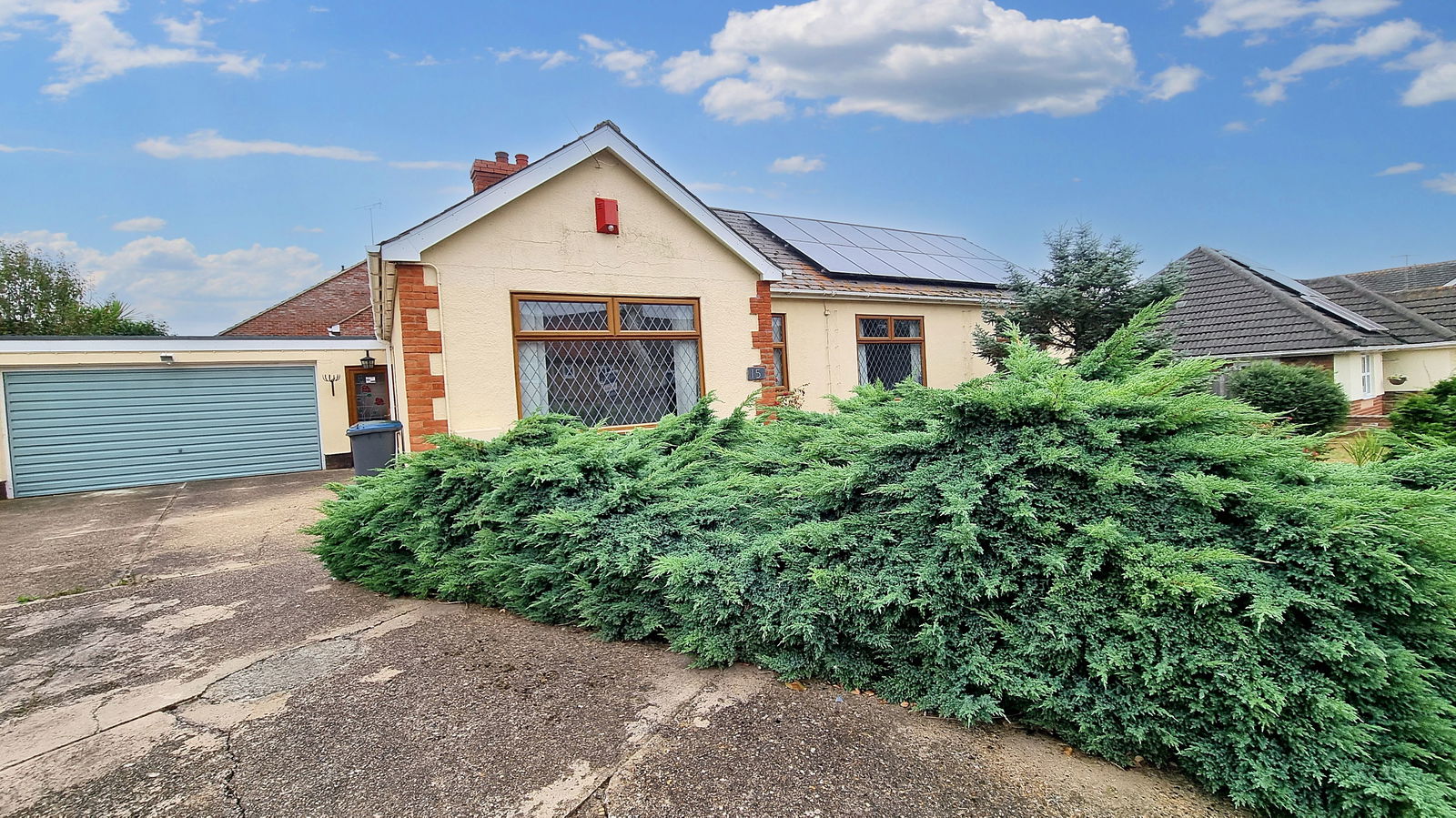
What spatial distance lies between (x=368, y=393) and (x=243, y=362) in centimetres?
228

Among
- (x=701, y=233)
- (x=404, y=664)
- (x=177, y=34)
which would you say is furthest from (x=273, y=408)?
(x=404, y=664)

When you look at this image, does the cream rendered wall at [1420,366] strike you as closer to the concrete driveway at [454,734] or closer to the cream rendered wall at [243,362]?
the concrete driveway at [454,734]

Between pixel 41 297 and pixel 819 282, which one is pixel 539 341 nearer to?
pixel 819 282

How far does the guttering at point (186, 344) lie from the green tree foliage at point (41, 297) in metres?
13.8

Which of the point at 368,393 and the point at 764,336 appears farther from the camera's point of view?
the point at 368,393

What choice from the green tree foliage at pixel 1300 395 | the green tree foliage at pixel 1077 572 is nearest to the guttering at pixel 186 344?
the green tree foliage at pixel 1077 572

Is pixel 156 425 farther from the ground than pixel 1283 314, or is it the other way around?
pixel 1283 314

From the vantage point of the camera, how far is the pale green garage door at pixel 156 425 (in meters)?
11.7

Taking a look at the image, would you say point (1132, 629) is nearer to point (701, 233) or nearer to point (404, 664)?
point (404, 664)

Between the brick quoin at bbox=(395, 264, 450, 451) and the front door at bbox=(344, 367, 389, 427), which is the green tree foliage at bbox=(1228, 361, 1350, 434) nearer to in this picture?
the brick quoin at bbox=(395, 264, 450, 451)

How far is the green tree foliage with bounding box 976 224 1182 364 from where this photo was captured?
10922 mm

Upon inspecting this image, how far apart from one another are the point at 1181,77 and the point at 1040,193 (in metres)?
3.50

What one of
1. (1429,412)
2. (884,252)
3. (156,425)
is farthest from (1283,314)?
(156,425)

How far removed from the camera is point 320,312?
1947 centimetres
